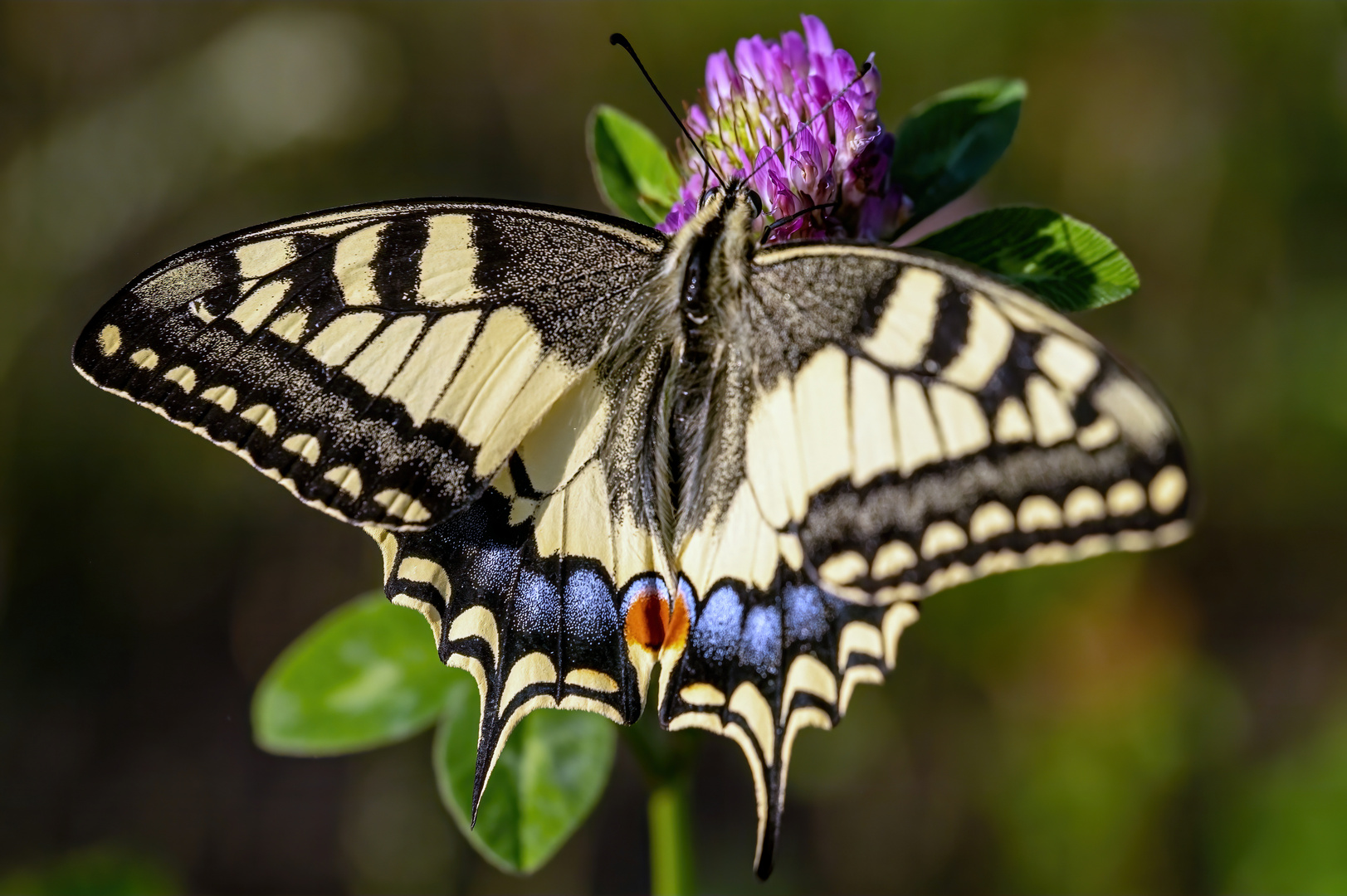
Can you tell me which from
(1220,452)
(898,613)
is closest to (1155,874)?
(1220,452)

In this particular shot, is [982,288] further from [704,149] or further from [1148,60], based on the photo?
[1148,60]

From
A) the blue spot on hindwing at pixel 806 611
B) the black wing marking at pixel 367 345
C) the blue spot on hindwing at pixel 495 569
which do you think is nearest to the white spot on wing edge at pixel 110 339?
the black wing marking at pixel 367 345

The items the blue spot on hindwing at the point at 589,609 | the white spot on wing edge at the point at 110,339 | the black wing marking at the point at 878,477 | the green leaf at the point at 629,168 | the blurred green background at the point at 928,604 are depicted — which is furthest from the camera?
the blurred green background at the point at 928,604

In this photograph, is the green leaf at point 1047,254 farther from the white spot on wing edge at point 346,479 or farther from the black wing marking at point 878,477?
the white spot on wing edge at point 346,479

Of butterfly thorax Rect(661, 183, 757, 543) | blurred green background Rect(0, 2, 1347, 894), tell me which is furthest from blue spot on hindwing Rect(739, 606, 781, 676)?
blurred green background Rect(0, 2, 1347, 894)

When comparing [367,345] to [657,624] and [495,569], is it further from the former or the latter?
[657,624]

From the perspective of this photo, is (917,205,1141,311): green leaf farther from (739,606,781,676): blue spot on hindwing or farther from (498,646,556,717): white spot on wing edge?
(498,646,556,717): white spot on wing edge

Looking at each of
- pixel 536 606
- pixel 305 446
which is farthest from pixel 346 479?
pixel 536 606
